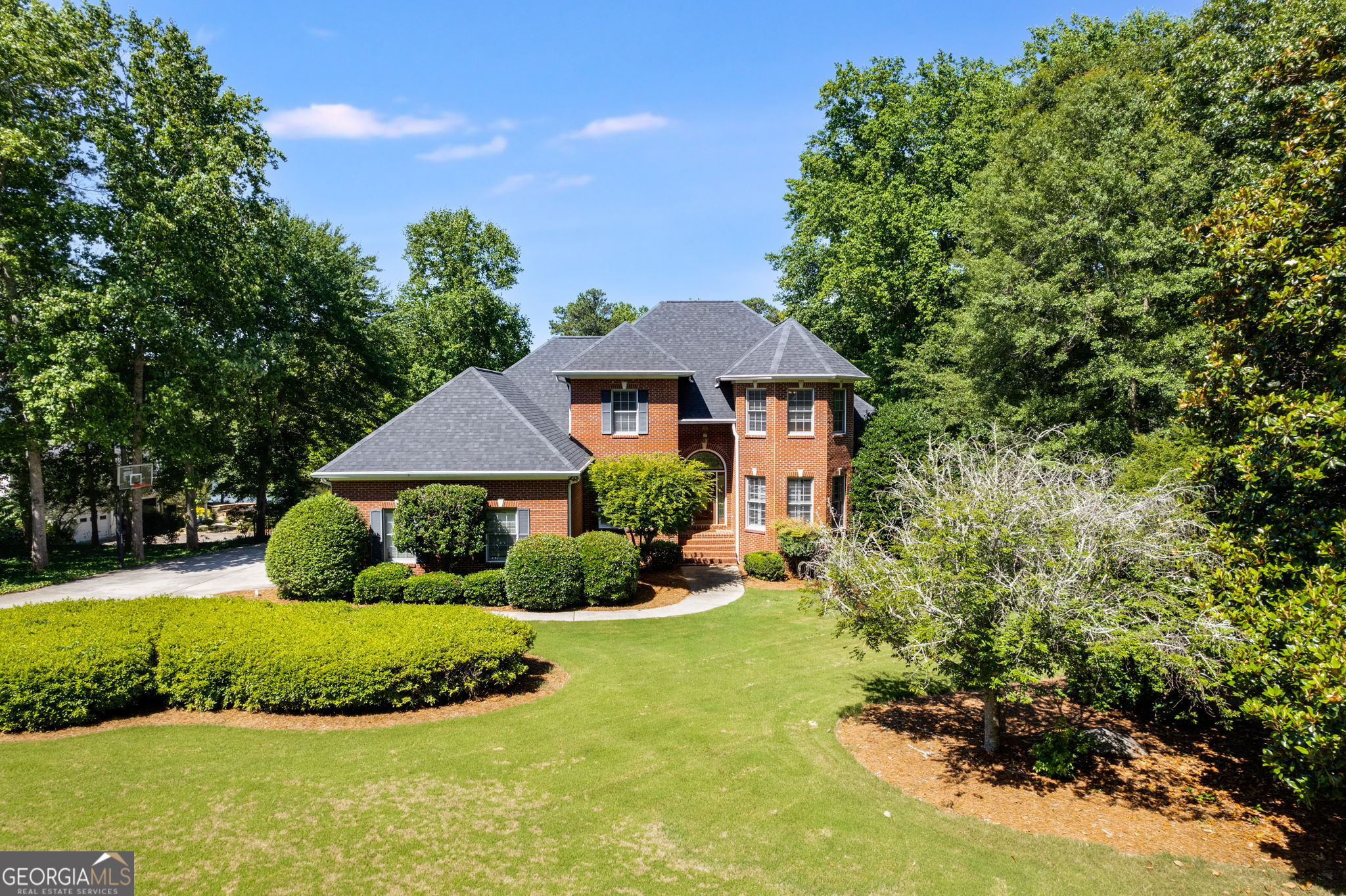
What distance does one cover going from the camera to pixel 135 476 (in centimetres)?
2248

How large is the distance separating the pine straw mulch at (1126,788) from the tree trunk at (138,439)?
25.5 meters

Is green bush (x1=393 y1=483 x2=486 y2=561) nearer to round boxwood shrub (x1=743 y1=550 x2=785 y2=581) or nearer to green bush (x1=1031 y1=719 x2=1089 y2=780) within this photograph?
round boxwood shrub (x1=743 y1=550 x2=785 y2=581)

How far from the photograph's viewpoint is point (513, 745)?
30.0 feet

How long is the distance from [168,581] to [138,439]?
249 inches

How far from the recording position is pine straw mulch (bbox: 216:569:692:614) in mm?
17047

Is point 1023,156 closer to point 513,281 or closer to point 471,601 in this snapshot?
point 471,601

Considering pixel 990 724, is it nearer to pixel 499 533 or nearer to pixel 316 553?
pixel 499 533

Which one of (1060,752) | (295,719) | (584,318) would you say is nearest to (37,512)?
(295,719)

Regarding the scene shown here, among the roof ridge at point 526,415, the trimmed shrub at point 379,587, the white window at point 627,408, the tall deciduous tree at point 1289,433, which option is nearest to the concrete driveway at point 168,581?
the trimmed shrub at point 379,587

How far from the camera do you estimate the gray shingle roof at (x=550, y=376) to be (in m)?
24.5

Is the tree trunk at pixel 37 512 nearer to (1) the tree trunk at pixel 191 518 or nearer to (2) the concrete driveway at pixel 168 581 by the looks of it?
(2) the concrete driveway at pixel 168 581

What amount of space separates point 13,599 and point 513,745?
18329 millimetres

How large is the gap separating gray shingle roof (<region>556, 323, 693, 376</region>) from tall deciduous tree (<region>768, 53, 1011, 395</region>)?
1027 centimetres

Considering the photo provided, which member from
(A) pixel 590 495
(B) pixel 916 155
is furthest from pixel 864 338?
(A) pixel 590 495
